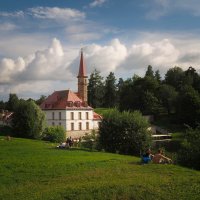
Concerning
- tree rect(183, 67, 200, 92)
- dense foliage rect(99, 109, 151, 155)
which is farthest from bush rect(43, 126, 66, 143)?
tree rect(183, 67, 200, 92)

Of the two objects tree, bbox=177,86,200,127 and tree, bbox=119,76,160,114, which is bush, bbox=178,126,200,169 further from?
tree, bbox=119,76,160,114

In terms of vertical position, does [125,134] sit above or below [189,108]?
below

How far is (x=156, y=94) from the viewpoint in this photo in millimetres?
93125

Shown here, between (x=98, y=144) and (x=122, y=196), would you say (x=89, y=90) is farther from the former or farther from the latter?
(x=122, y=196)

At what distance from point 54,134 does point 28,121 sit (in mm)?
4189

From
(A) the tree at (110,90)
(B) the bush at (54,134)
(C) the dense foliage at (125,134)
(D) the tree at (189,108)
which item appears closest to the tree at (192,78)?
(D) the tree at (189,108)

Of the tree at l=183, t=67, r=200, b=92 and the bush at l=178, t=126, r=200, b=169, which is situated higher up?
the tree at l=183, t=67, r=200, b=92

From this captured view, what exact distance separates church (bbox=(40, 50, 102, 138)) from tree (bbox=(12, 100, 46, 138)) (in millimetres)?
16247

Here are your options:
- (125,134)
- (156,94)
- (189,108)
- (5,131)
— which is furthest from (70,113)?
(125,134)

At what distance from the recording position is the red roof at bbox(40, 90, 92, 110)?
244 feet

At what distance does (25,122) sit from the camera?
56.0m

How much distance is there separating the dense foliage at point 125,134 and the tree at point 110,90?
2826 inches

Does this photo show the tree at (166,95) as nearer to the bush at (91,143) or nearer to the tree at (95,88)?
the tree at (95,88)

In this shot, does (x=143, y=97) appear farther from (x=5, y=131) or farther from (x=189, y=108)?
(x=5, y=131)
